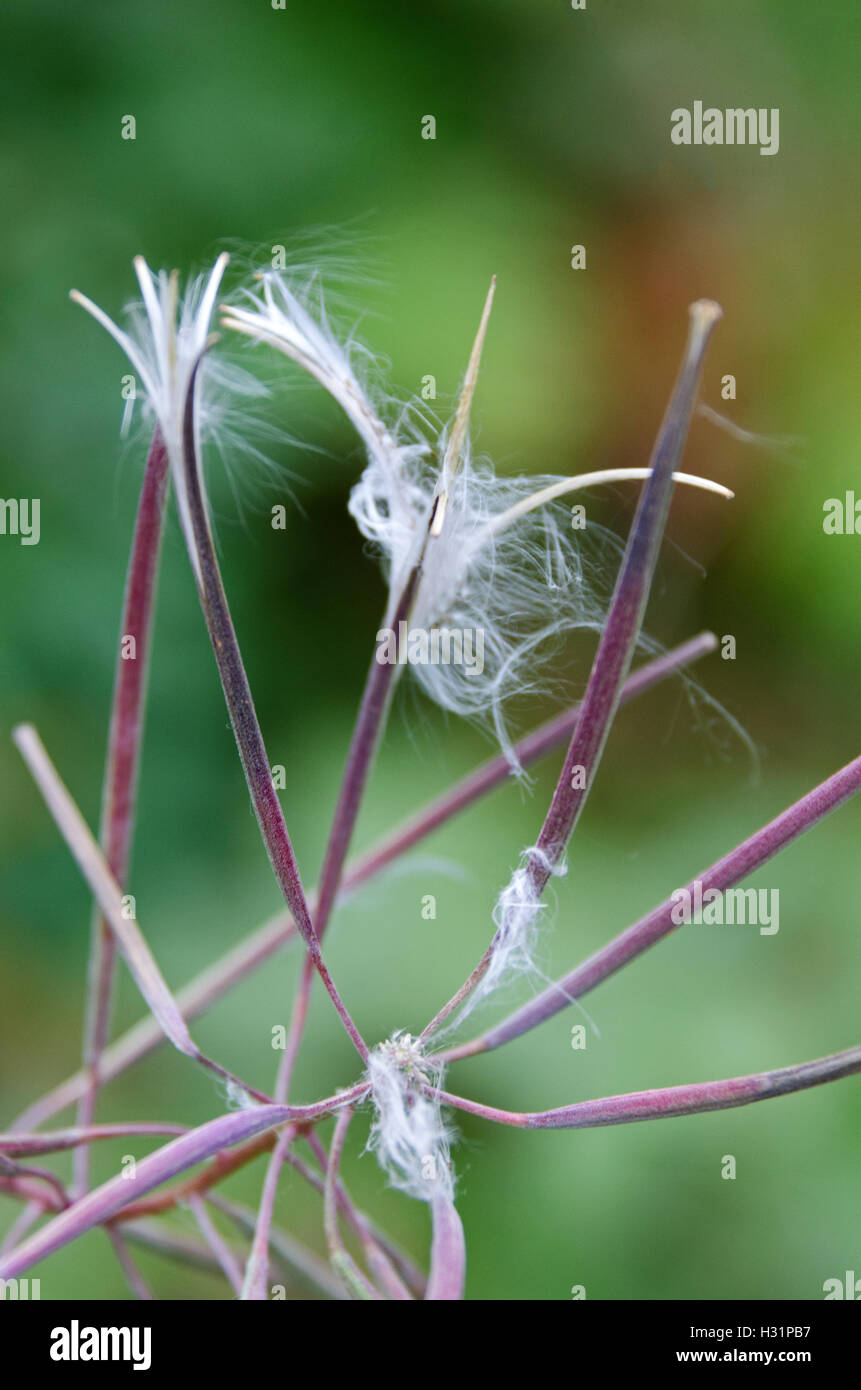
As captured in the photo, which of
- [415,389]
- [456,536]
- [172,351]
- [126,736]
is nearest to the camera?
[172,351]

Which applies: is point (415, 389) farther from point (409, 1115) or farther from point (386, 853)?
point (409, 1115)

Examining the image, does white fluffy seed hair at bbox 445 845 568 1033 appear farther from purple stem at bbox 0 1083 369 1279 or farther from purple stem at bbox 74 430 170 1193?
purple stem at bbox 74 430 170 1193

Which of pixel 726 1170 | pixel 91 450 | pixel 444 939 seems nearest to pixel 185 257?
pixel 91 450

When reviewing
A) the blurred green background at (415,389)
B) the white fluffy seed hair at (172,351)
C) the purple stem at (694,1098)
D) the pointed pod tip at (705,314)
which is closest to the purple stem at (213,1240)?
the purple stem at (694,1098)

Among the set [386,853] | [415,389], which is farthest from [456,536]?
[415,389]

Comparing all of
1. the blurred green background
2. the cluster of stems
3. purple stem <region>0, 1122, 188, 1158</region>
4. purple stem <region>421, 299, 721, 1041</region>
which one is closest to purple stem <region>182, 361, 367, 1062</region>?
the cluster of stems
